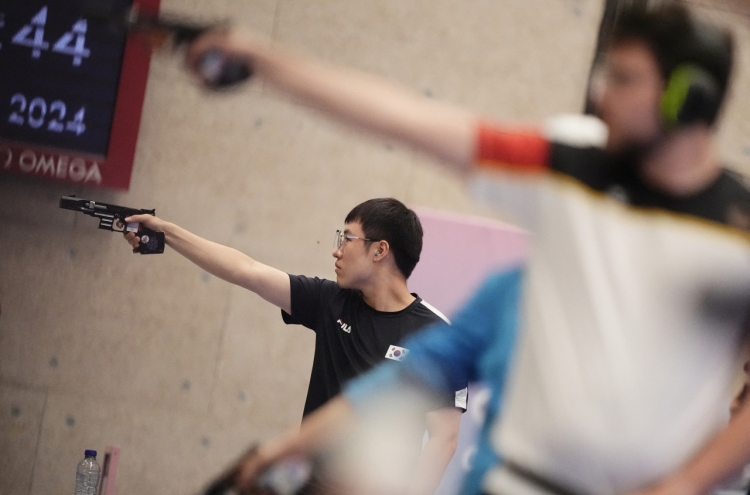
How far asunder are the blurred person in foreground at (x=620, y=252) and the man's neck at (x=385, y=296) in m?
1.81

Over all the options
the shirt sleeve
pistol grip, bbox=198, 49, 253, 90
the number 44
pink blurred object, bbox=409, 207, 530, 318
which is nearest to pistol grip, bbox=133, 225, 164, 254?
the shirt sleeve

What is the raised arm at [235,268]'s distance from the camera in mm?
2947

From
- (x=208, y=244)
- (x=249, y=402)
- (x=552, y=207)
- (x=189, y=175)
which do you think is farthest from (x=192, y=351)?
(x=552, y=207)

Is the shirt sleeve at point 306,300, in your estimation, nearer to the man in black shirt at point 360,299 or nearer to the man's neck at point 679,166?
the man in black shirt at point 360,299

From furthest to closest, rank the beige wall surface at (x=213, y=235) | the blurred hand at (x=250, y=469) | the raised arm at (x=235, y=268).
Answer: the beige wall surface at (x=213, y=235) < the raised arm at (x=235, y=268) < the blurred hand at (x=250, y=469)

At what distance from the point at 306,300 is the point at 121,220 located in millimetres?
855

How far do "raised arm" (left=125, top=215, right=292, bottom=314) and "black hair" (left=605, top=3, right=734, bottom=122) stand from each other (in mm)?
2024

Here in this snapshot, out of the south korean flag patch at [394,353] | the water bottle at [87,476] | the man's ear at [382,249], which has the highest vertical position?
the man's ear at [382,249]

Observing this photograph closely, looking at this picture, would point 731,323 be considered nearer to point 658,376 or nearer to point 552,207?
point 658,376

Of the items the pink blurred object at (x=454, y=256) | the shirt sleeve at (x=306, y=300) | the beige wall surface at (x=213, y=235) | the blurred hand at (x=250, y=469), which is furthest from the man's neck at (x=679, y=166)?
the beige wall surface at (x=213, y=235)

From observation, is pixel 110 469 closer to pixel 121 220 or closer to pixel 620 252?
pixel 121 220

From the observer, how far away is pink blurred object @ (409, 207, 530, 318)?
369cm

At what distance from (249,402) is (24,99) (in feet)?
5.83

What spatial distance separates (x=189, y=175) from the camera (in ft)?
13.5
